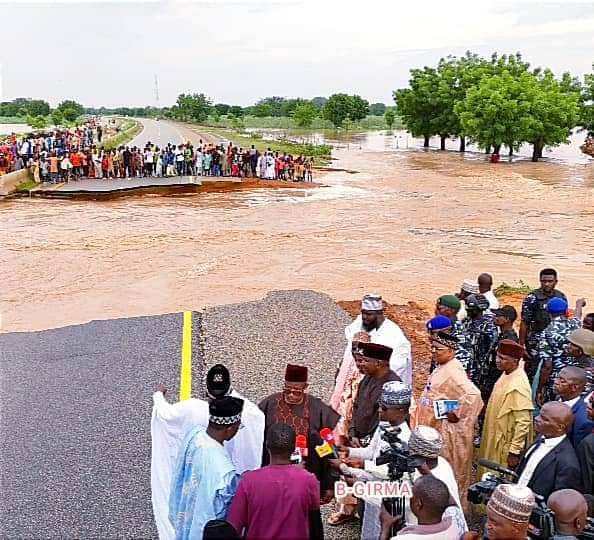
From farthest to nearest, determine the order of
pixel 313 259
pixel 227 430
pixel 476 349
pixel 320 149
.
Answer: pixel 320 149
pixel 313 259
pixel 476 349
pixel 227 430

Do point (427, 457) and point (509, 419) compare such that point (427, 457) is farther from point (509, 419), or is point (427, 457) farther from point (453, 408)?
point (509, 419)

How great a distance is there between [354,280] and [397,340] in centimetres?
1039

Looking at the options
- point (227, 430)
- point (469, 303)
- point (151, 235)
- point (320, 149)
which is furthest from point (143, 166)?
point (227, 430)

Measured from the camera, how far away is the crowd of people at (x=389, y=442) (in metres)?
3.38

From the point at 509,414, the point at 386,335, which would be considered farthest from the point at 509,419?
the point at 386,335

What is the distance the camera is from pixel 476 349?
624 cm

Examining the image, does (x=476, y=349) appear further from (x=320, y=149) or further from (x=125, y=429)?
(x=320, y=149)

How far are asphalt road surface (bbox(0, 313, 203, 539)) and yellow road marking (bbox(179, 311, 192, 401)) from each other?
0.24ft

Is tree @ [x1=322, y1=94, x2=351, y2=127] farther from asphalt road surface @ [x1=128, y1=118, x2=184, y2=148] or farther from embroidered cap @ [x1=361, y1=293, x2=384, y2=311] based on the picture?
embroidered cap @ [x1=361, y1=293, x2=384, y2=311]

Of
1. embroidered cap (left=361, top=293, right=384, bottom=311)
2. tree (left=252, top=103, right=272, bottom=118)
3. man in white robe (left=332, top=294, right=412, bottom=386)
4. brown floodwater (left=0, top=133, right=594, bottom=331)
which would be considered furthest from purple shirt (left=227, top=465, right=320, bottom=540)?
tree (left=252, top=103, right=272, bottom=118)

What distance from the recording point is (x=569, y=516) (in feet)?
11.0

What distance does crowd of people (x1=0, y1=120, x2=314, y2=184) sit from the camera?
2930 centimetres

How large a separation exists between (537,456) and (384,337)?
1769 mm

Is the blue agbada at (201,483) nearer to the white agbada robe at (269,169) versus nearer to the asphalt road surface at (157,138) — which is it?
the white agbada robe at (269,169)
